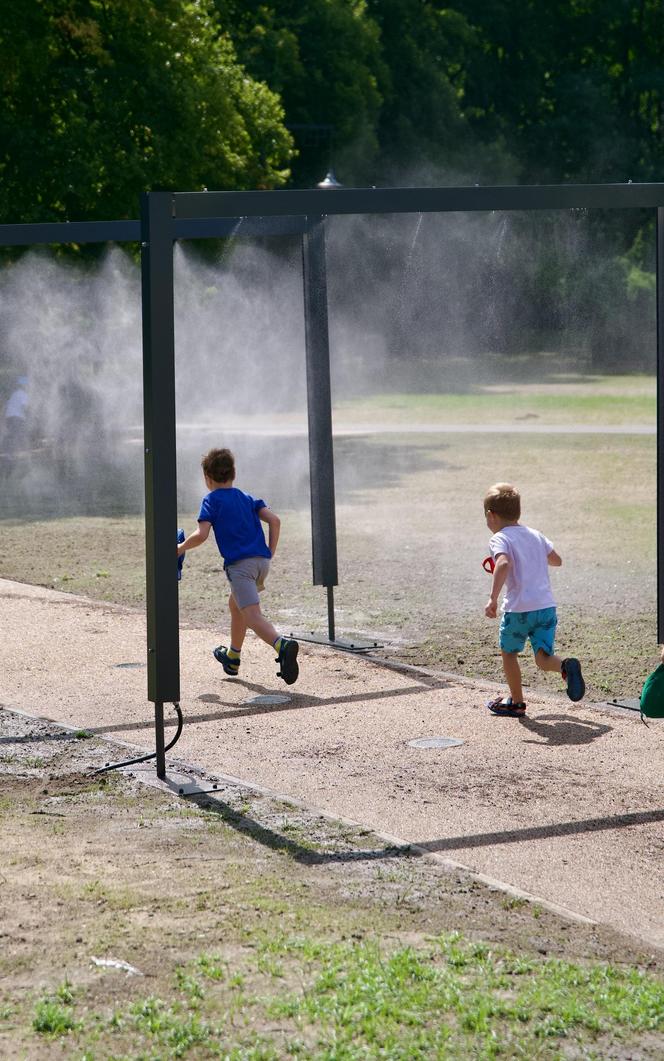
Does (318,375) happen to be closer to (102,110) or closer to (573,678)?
(573,678)

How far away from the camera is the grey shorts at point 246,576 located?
7.99 metres

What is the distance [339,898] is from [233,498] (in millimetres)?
3376

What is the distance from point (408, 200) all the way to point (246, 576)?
2.49 metres

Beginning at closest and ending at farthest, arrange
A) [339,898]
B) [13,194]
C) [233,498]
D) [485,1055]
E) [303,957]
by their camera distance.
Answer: [485,1055], [303,957], [339,898], [233,498], [13,194]

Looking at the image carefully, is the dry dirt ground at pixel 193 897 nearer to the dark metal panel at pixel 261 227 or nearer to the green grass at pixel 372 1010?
the green grass at pixel 372 1010

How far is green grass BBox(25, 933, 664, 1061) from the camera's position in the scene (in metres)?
3.76

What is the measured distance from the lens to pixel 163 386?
19.5 ft

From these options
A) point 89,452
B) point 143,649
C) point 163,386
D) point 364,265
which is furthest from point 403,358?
point 163,386

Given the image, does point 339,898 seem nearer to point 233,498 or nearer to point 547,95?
point 233,498

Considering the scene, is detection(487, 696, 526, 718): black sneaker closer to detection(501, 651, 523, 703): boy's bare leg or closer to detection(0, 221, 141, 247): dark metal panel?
detection(501, 651, 523, 703): boy's bare leg

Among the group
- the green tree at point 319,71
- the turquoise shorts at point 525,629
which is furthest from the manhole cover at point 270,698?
the green tree at point 319,71

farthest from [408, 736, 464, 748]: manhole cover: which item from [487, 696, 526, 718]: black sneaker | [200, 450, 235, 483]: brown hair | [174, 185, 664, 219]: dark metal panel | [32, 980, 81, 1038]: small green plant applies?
[32, 980, 81, 1038]: small green plant

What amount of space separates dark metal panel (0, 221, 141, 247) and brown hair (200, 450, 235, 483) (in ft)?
5.25

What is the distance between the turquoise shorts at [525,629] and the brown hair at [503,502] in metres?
0.46
